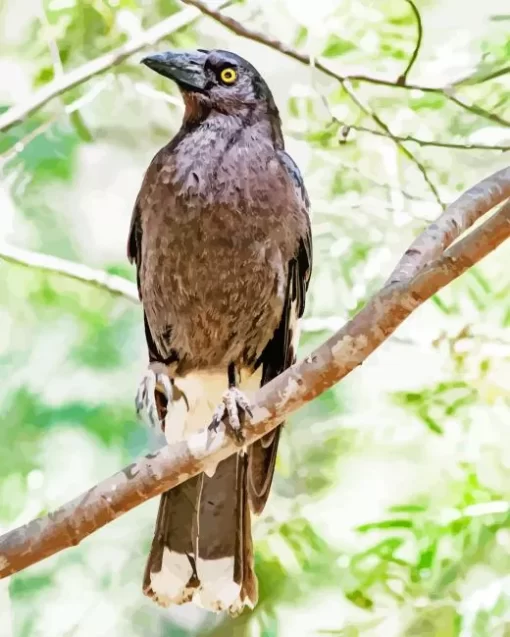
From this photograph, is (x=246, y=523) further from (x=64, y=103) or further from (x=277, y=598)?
(x=64, y=103)

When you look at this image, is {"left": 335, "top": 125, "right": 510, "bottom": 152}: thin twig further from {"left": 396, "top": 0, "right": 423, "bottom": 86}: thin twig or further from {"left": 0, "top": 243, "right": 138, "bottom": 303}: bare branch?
{"left": 0, "top": 243, "right": 138, "bottom": 303}: bare branch

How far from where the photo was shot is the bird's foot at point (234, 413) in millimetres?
1241

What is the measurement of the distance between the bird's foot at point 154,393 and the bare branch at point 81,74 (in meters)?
0.56

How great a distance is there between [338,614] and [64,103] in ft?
3.58

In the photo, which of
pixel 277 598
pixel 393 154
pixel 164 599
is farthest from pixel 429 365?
pixel 164 599

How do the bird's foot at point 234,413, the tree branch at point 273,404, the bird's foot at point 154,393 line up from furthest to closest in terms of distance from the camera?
the bird's foot at point 154,393 → the bird's foot at point 234,413 → the tree branch at point 273,404

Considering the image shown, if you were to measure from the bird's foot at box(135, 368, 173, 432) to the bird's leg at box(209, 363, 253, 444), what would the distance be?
0.31 m

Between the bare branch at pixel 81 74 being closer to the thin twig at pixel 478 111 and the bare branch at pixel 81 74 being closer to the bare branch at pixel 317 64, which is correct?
the bare branch at pixel 317 64

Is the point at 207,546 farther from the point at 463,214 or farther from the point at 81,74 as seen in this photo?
the point at 81,74

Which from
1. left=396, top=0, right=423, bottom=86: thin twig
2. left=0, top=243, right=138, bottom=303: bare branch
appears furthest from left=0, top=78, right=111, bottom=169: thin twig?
left=396, top=0, right=423, bottom=86: thin twig

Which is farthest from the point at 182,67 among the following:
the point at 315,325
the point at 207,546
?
the point at 207,546

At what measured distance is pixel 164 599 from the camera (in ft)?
4.86

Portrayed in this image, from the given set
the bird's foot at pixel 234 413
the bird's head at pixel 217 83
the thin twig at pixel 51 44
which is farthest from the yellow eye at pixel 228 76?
the bird's foot at pixel 234 413

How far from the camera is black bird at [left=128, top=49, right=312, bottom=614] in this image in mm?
1463
